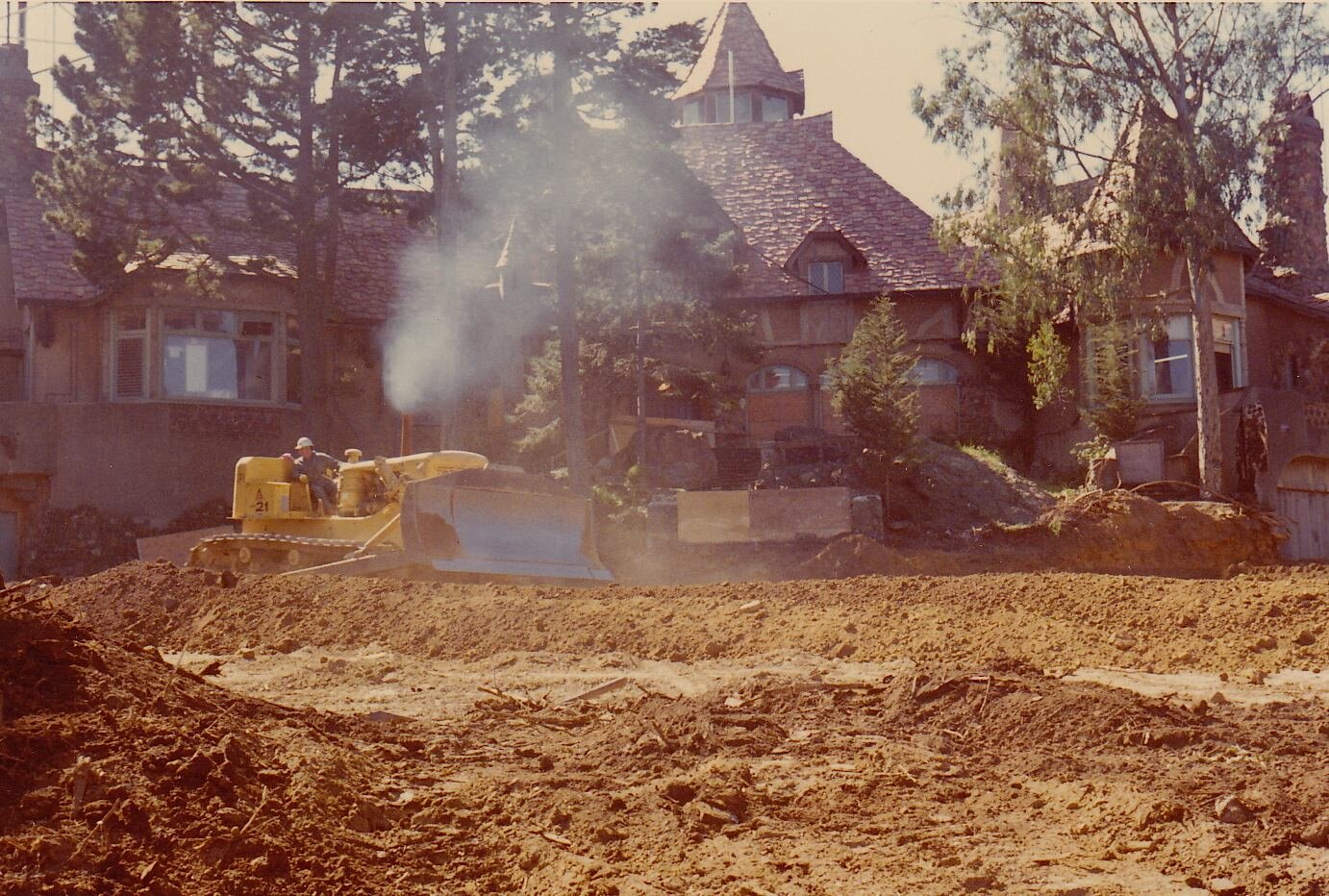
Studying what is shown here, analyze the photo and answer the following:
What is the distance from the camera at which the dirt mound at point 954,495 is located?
88.3 ft

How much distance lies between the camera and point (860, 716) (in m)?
9.44

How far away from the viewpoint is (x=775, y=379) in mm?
34594

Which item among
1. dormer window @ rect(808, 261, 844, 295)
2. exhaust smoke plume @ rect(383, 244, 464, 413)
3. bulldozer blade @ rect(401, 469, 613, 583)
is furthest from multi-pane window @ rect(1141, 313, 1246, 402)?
bulldozer blade @ rect(401, 469, 613, 583)

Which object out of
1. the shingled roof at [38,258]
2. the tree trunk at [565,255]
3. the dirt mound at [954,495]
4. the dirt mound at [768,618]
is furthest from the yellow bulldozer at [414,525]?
the shingled roof at [38,258]

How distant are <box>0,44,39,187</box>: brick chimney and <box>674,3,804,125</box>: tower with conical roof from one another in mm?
24103

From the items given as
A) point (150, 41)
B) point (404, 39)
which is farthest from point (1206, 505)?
point (150, 41)

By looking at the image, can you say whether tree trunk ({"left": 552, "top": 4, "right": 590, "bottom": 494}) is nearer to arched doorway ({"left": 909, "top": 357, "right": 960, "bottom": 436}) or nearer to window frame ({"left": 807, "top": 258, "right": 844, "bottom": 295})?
window frame ({"left": 807, "top": 258, "right": 844, "bottom": 295})

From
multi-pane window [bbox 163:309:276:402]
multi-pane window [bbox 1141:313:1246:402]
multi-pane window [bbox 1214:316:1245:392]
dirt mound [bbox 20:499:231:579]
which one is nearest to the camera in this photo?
dirt mound [bbox 20:499:231:579]

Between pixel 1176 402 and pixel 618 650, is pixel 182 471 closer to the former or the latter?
pixel 618 650

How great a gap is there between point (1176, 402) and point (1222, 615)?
19.1 metres

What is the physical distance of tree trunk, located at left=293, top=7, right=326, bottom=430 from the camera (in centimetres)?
2934

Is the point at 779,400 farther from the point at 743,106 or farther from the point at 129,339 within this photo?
the point at 743,106

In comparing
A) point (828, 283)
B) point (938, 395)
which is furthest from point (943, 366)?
point (828, 283)

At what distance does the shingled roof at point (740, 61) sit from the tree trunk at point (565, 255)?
26.2 meters
